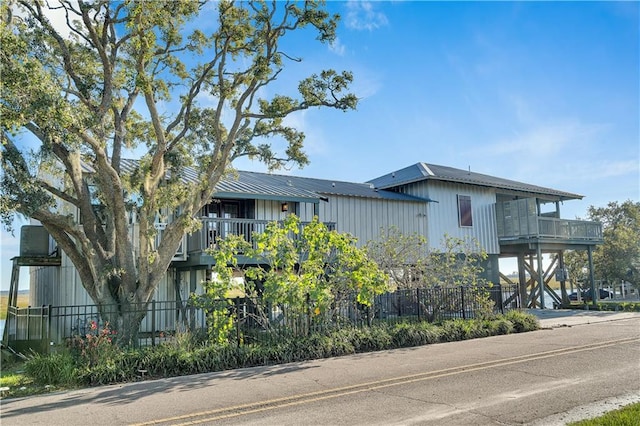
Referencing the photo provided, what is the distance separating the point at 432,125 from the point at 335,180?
1099 cm

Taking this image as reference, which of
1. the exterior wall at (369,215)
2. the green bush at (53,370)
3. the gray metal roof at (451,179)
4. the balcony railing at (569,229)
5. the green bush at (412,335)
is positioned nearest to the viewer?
the green bush at (53,370)

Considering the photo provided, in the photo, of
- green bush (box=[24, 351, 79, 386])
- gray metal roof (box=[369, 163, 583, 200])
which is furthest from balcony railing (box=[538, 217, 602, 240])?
green bush (box=[24, 351, 79, 386])

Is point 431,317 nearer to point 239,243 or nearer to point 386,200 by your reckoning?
point 239,243

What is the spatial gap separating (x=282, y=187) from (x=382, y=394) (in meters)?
12.7

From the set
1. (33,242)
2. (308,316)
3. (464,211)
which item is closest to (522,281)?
(464,211)

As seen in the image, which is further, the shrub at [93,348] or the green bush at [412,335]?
the green bush at [412,335]

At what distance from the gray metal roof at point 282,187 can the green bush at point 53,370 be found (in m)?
6.84

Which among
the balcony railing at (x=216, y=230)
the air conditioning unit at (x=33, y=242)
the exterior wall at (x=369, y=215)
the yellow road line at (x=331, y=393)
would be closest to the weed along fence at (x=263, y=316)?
the air conditioning unit at (x=33, y=242)

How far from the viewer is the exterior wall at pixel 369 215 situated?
21094 mm

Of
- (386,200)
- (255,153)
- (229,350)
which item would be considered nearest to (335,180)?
(386,200)

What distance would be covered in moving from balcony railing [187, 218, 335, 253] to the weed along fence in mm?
2321

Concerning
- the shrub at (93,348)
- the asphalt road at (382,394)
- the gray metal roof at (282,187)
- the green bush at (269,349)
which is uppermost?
the gray metal roof at (282,187)

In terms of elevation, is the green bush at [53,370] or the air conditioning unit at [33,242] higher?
the air conditioning unit at [33,242]

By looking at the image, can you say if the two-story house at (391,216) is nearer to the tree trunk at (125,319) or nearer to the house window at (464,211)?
the house window at (464,211)
